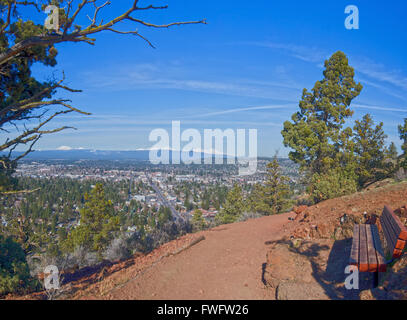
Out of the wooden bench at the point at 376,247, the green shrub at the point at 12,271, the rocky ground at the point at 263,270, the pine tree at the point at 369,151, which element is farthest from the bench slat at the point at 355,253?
the pine tree at the point at 369,151

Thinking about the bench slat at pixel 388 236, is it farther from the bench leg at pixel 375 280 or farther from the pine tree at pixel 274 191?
the pine tree at pixel 274 191

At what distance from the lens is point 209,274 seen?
5.21 metres

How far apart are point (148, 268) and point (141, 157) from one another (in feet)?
488

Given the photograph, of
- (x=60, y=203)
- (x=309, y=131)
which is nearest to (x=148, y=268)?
(x=309, y=131)

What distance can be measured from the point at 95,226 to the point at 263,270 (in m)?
14.0

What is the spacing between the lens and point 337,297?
3.75 m

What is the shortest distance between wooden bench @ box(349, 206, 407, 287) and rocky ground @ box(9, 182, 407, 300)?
0.62 ft

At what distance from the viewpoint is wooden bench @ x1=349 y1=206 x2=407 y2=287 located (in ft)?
11.3

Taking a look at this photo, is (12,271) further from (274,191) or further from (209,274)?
(274,191)

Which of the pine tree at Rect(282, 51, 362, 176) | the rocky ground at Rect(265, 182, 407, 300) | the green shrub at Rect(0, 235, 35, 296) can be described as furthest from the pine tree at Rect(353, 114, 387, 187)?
the green shrub at Rect(0, 235, 35, 296)

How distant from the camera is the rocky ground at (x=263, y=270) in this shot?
3.94 metres

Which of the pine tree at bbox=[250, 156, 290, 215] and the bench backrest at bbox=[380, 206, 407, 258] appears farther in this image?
the pine tree at bbox=[250, 156, 290, 215]

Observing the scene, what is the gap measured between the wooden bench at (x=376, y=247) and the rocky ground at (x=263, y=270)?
188mm

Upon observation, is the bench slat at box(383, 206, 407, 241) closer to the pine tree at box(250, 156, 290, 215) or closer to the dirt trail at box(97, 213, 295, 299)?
the dirt trail at box(97, 213, 295, 299)
